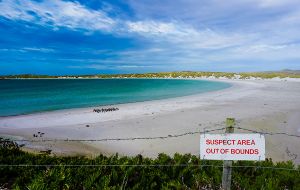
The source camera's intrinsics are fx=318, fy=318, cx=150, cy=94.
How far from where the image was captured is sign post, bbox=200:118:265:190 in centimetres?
504

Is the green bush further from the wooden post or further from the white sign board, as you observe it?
the white sign board

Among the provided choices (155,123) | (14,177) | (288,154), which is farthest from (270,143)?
(14,177)

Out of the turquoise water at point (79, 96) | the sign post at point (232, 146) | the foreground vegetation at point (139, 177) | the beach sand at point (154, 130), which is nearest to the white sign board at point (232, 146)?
the sign post at point (232, 146)

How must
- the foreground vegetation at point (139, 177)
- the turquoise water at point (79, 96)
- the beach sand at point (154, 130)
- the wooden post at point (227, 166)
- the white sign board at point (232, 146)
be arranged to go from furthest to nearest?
the turquoise water at point (79, 96), the beach sand at point (154, 130), the foreground vegetation at point (139, 177), the wooden post at point (227, 166), the white sign board at point (232, 146)

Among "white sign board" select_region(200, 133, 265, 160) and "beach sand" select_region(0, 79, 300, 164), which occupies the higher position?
"white sign board" select_region(200, 133, 265, 160)

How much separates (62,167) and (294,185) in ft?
15.4

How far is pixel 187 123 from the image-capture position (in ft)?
56.2

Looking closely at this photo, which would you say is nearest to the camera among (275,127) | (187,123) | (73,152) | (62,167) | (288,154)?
(62,167)

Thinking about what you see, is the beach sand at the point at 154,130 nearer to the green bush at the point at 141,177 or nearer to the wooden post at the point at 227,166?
the green bush at the point at 141,177

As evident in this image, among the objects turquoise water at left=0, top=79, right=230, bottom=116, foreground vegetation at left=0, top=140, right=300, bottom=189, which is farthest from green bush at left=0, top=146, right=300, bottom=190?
turquoise water at left=0, top=79, right=230, bottom=116

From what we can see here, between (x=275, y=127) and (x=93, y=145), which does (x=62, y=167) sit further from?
(x=275, y=127)

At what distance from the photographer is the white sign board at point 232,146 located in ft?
16.5

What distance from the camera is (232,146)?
5.08 meters

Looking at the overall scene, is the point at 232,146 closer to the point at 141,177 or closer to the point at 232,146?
the point at 232,146
